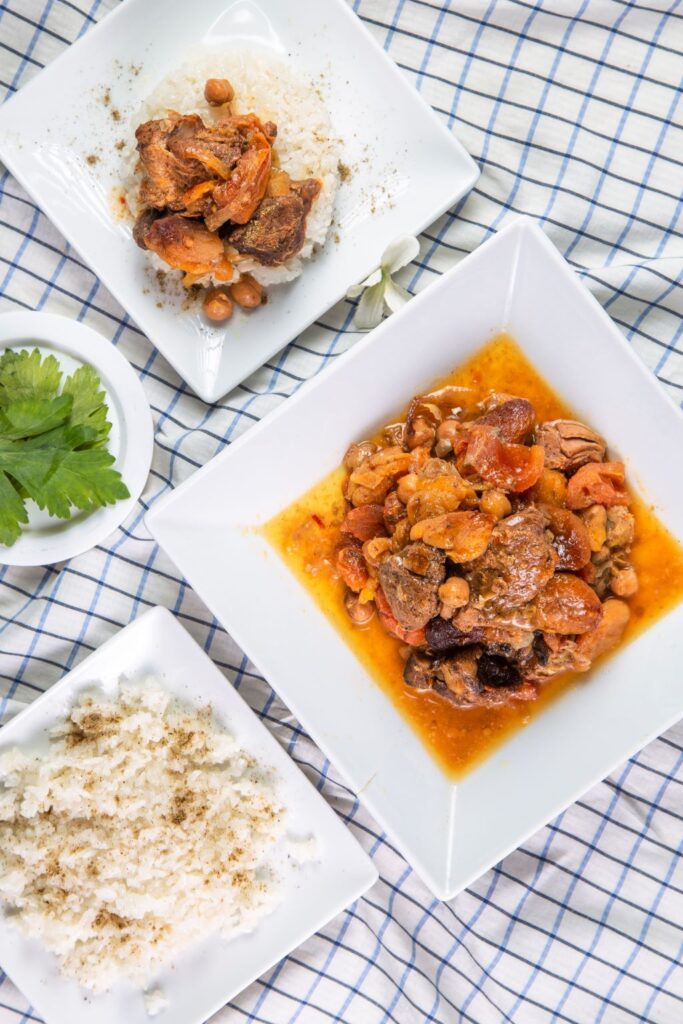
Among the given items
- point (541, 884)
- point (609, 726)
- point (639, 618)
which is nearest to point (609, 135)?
point (639, 618)

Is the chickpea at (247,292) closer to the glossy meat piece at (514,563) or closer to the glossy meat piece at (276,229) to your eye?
the glossy meat piece at (276,229)

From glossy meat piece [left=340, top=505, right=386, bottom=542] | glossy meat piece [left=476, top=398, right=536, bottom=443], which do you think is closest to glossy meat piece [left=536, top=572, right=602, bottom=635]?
glossy meat piece [left=476, top=398, right=536, bottom=443]

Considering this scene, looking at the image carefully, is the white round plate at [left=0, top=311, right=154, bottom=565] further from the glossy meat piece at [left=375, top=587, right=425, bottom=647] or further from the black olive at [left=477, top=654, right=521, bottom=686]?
the black olive at [left=477, top=654, right=521, bottom=686]

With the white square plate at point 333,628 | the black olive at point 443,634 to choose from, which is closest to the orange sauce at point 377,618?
the white square plate at point 333,628

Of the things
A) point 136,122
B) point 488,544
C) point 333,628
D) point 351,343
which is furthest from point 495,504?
point 136,122

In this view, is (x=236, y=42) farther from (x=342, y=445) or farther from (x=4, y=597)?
(x=4, y=597)

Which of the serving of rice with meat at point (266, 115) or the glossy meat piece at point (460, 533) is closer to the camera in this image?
the glossy meat piece at point (460, 533)
